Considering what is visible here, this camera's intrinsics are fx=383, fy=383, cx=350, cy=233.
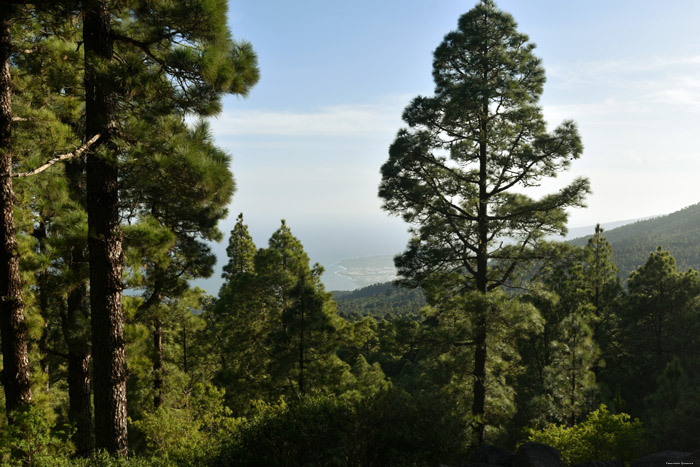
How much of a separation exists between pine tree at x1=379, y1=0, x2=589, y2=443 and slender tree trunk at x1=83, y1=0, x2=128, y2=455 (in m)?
7.21

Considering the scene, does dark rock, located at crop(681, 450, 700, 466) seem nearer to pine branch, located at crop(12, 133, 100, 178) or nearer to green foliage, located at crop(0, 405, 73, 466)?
green foliage, located at crop(0, 405, 73, 466)

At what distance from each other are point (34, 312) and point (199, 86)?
530 cm

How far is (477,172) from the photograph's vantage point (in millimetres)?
11016

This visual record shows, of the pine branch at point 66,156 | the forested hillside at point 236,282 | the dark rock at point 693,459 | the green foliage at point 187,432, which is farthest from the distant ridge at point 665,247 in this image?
the pine branch at point 66,156

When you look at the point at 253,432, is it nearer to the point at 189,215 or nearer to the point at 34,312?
the point at 34,312

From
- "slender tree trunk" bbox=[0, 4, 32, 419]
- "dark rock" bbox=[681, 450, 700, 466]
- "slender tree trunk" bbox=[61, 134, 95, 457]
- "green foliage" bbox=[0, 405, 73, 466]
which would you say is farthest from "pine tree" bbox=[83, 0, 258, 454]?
"dark rock" bbox=[681, 450, 700, 466]

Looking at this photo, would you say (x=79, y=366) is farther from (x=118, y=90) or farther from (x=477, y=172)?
(x=477, y=172)

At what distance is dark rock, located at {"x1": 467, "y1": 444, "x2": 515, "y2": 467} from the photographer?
770cm

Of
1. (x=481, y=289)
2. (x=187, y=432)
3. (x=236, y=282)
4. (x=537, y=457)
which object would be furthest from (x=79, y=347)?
(x=481, y=289)

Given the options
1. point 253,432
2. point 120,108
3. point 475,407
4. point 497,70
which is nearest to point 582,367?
point 475,407

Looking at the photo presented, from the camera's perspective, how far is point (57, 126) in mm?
6055

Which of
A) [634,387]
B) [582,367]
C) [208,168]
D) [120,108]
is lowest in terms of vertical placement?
[634,387]

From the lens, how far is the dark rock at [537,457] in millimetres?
7188

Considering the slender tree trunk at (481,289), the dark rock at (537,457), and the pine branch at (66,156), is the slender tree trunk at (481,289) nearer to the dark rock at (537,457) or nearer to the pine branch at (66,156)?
the dark rock at (537,457)
